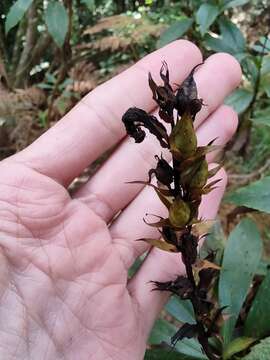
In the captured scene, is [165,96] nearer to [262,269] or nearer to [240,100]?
[262,269]

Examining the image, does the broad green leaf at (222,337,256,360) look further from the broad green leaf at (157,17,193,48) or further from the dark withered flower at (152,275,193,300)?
the broad green leaf at (157,17,193,48)

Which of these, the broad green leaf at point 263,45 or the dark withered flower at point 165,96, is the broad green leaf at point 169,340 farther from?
the broad green leaf at point 263,45

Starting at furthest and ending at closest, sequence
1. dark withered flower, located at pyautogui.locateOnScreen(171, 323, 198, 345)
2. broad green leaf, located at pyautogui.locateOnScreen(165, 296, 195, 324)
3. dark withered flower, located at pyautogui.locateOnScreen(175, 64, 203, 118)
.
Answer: broad green leaf, located at pyautogui.locateOnScreen(165, 296, 195, 324), dark withered flower, located at pyautogui.locateOnScreen(171, 323, 198, 345), dark withered flower, located at pyautogui.locateOnScreen(175, 64, 203, 118)

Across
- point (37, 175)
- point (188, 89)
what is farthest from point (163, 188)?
point (37, 175)

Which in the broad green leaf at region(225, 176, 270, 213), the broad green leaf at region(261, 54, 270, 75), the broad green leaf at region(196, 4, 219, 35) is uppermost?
the broad green leaf at region(196, 4, 219, 35)

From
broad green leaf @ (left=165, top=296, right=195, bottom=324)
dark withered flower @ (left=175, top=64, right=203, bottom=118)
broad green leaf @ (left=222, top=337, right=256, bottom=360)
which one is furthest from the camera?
broad green leaf @ (left=165, top=296, right=195, bottom=324)

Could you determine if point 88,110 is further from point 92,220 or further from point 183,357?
point 183,357

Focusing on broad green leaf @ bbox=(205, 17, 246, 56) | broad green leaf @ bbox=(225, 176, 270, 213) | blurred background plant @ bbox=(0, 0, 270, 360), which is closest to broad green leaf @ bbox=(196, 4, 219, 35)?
blurred background plant @ bbox=(0, 0, 270, 360)

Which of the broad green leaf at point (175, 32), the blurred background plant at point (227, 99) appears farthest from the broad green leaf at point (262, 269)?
the broad green leaf at point (175, 32)
